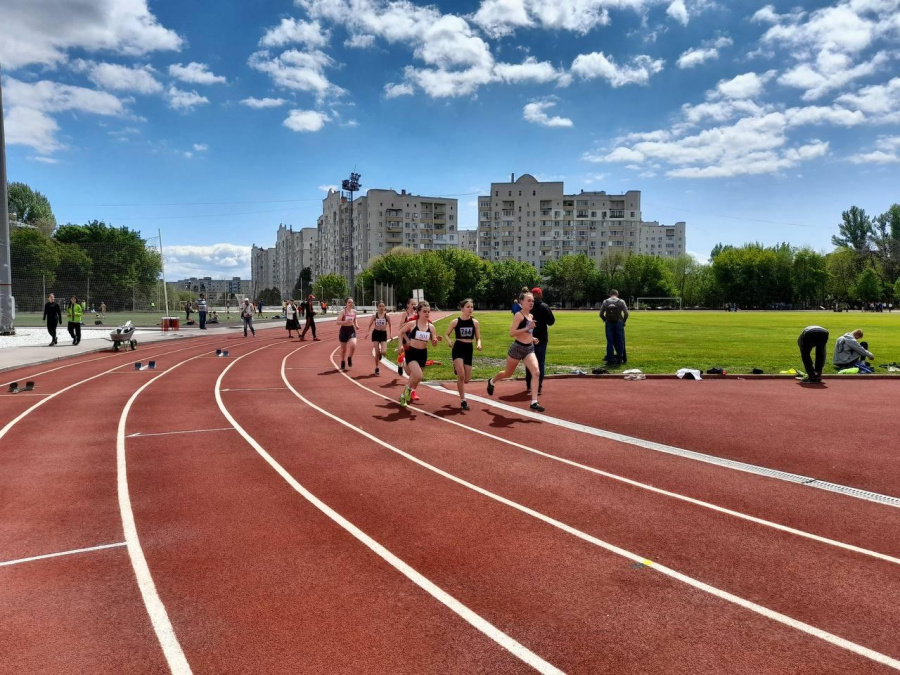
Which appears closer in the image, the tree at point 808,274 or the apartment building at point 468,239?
the tree at point 808,274

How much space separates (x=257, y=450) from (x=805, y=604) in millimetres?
6230

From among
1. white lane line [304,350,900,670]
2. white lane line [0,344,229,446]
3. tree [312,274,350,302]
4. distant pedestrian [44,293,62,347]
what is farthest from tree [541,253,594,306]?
white lane line [304,350,900,670]

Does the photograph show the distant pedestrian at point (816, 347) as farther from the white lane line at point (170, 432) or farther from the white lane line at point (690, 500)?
the white lane line at point (170, 432)

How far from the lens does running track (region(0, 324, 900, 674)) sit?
3.18m

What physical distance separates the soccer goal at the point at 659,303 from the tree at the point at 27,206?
3868 inches

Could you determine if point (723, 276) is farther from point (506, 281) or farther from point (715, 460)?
point (715, 460)

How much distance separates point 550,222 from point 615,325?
120819 millimetres

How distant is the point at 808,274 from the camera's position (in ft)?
330

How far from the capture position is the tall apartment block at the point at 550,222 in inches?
5138

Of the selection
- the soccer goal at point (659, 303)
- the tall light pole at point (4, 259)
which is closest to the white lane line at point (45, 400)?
the tall light pole at point (4, 259)

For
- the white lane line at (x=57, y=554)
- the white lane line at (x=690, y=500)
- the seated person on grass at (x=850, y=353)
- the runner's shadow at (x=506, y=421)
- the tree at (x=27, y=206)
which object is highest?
the tree at (x=27, y=206)

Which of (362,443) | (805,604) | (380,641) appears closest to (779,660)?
(805,604)

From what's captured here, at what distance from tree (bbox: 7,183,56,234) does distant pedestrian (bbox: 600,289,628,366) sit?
87.0 metres

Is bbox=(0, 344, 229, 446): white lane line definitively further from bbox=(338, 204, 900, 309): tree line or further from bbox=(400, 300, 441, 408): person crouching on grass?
bbox=(338, 204, 900, 309): tree line
